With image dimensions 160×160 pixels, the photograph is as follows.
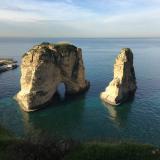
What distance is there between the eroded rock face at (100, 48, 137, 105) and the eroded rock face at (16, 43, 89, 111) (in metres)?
11.9

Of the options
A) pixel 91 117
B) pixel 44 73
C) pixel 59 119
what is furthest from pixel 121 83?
pixel 59 119

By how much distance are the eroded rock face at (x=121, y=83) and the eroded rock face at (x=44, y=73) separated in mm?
11891

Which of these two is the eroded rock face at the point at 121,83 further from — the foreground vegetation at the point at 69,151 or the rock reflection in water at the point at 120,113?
the foreground vegetation at the point at 69,151

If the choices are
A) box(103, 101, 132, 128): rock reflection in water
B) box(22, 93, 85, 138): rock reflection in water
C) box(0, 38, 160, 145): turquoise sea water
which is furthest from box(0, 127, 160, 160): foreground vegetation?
box(103, 101, 132, 128): rock reflection in water

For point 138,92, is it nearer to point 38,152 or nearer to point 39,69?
point 39,69

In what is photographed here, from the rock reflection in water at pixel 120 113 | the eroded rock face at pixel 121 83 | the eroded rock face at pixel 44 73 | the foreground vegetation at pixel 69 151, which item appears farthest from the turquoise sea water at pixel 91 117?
the foreground vegetation at pixel 69 151

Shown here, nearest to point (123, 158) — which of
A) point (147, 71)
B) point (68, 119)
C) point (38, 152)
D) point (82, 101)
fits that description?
point (38, 152)


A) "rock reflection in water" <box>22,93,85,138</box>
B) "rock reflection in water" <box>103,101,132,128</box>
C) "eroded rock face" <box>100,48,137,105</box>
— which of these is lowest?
"rock reflection in water" <box>22,93,85,138</box>

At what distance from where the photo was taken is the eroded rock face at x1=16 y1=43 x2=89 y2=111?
7062 centimetres

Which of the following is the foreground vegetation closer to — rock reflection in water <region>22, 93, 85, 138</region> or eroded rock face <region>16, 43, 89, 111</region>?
rock reflection in water <region>22, 93, 85, 138</region>

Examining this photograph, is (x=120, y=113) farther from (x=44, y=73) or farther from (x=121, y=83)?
(x=44, y=73)

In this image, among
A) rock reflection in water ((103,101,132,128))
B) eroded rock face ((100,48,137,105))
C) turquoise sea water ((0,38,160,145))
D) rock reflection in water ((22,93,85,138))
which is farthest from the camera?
eroded rock face ((100,48,137,105))

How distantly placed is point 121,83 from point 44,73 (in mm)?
19227

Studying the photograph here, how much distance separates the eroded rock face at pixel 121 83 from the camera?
7406 centimetres
